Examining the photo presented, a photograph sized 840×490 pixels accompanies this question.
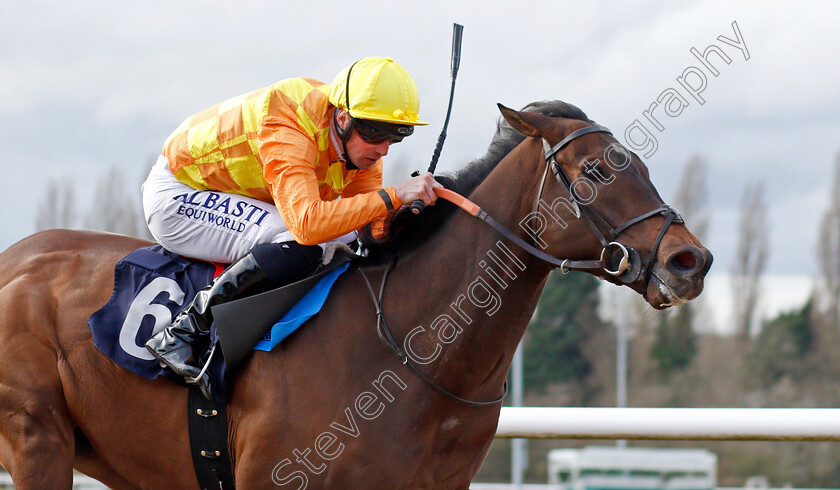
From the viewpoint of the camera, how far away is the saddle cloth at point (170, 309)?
3174mm

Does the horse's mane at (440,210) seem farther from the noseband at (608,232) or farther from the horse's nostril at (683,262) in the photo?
the horse's nostril at (683,262)

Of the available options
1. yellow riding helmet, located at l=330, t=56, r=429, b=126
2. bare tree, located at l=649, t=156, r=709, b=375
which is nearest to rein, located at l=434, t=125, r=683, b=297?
yellow riding helmet, located at l=330, t=56, r=429, b=126

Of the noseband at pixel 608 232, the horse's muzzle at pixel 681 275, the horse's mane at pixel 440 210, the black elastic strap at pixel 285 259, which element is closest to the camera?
the horse's muzzle at pixel 681 275

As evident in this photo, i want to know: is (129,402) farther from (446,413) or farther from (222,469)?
(446,413)

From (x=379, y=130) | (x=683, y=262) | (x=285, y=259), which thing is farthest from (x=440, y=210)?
(x=683, y=262)

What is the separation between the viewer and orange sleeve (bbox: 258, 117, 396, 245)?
309cm

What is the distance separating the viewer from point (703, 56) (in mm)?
3531

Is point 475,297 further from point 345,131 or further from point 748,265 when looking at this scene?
point 748,265

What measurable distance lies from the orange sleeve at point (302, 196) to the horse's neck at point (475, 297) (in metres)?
0.31

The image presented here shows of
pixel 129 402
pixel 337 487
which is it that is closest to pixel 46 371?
pixel 129 402

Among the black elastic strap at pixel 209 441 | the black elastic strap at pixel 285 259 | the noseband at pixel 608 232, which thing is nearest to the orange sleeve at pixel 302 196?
the black elastic strap at pixel 285 259

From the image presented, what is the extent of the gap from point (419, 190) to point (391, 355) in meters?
0.61

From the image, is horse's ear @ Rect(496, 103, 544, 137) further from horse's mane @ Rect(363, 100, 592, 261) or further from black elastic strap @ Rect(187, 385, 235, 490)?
black elastic strap @ Rect(187, 385, 235, 490)

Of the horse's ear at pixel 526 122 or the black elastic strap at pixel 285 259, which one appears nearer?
the horse's ear at pixel 526 122
